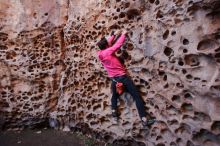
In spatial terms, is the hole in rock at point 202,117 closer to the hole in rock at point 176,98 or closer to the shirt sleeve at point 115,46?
the hole in rock at point 176,98

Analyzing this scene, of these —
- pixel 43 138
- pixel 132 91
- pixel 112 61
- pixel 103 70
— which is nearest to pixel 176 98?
pixel 132 91

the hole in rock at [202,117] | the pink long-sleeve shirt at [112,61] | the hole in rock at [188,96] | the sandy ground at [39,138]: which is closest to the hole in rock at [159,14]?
the pink long-sleeve shirt at [112,61]

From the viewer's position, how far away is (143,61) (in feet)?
15.9

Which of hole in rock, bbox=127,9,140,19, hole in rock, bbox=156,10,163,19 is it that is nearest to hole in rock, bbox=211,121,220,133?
hole in rock, bbox=156,10,163,19

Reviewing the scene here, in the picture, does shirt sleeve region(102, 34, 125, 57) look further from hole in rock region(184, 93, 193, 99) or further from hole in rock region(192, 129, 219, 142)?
hole in rock region(192, 129, 219, 142)

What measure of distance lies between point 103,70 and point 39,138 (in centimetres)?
180

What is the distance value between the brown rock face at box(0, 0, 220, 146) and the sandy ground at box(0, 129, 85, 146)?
215mm

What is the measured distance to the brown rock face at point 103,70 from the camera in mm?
4004

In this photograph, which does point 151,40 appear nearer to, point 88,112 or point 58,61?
point 88,112

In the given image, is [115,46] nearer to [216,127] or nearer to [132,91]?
[132,91]

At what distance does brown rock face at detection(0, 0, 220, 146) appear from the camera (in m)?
4.00

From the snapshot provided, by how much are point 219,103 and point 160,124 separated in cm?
102

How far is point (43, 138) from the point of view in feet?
20.1

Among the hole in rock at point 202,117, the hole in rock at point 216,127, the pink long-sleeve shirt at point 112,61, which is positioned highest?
the pink long-sleeve shirt at point 112,61
